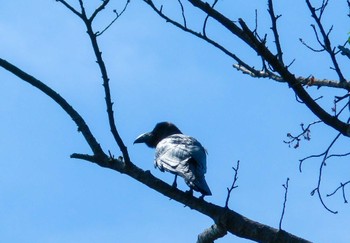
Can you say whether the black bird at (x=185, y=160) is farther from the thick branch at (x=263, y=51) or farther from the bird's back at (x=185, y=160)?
the thick branch at (x=263, y=51)

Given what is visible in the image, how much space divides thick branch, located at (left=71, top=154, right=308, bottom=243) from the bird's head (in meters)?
5.99

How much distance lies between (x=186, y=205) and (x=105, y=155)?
31.0 inches

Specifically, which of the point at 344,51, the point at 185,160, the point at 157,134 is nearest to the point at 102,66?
→ the point at 344,51

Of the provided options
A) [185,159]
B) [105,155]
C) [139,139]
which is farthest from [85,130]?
[139,139]

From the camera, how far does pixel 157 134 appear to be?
11.7 metres

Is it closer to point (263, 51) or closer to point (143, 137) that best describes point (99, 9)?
point (263, 51)

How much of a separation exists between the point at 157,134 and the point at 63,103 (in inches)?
262

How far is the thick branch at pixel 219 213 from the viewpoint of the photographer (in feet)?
16.9

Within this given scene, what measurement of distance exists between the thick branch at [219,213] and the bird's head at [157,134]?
5993mm

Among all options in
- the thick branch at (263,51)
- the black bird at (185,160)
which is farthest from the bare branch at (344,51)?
the black bird at (185,160)

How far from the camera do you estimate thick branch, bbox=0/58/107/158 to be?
4.87m

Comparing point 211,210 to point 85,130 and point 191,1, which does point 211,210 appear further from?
point 191,1

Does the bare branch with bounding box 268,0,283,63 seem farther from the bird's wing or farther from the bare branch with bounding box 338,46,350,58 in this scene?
the bird's wing

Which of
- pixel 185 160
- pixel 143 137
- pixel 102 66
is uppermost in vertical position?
pixel 143 137
